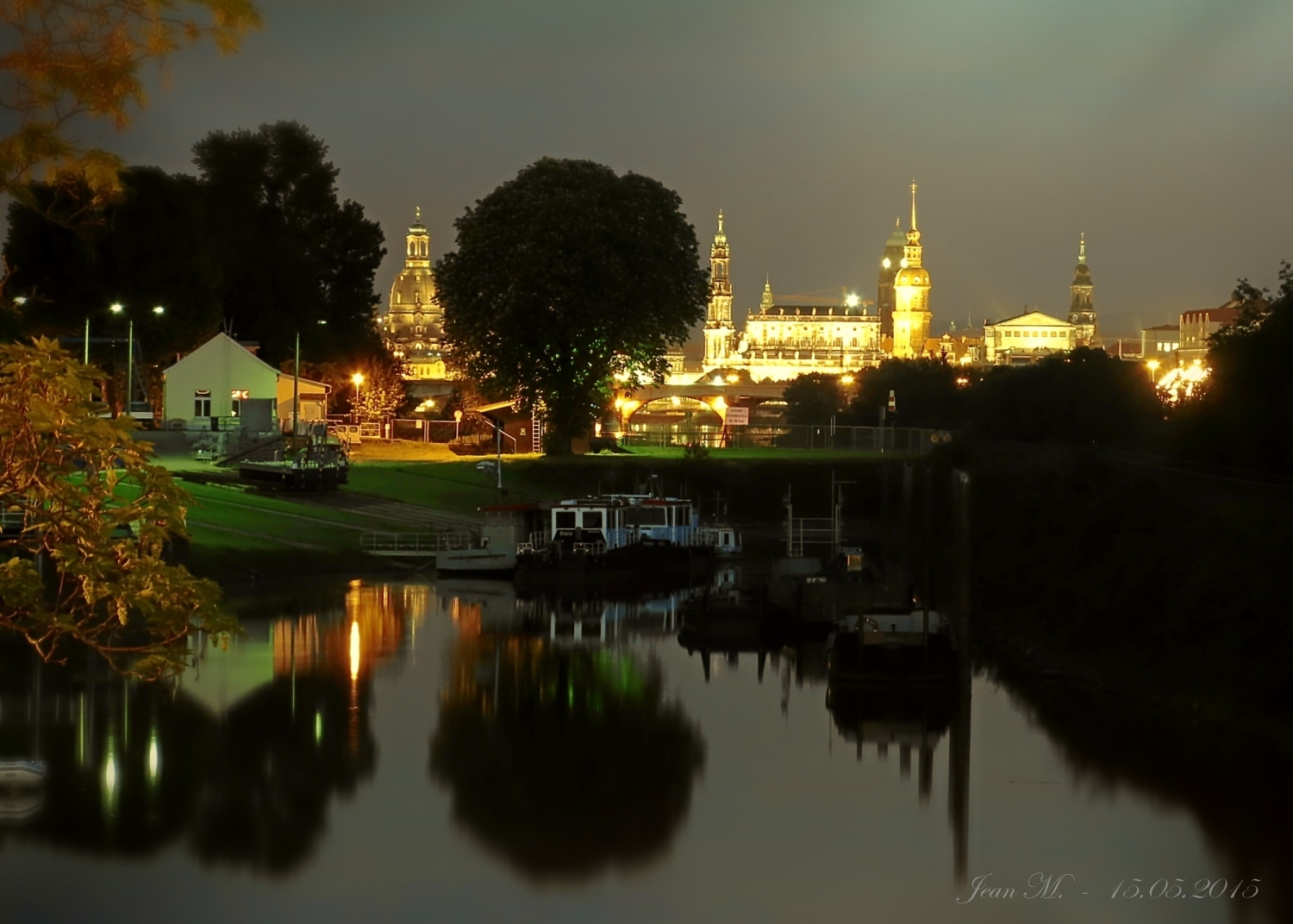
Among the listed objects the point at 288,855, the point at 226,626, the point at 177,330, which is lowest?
the point at 288,855

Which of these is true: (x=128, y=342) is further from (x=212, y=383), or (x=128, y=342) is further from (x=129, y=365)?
(x=129, y=365)

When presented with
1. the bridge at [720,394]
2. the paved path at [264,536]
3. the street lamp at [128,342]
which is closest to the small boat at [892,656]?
the paved path at [264,536]

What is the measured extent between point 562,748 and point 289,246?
197 ft

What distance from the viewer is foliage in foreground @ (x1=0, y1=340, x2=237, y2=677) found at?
11.9 m

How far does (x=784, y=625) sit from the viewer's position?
3625cm

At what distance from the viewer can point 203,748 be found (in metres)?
24.6

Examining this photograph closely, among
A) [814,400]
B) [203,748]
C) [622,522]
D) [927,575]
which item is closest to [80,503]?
[203,748]

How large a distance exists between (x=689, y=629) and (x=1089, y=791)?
14.2 metres

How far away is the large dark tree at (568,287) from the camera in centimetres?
6353

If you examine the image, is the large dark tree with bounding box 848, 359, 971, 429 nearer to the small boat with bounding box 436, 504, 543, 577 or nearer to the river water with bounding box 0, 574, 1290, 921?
the small boat with bounding box 436, 504, 543, 577

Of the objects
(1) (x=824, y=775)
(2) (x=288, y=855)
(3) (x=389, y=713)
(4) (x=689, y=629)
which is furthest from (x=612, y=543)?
(2) (x=288, y=855)

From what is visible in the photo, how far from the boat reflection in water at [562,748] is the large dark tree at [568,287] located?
2683 centimetres

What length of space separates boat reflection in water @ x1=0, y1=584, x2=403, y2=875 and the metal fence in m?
42.2

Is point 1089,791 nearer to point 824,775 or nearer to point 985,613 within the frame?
point 824,775
